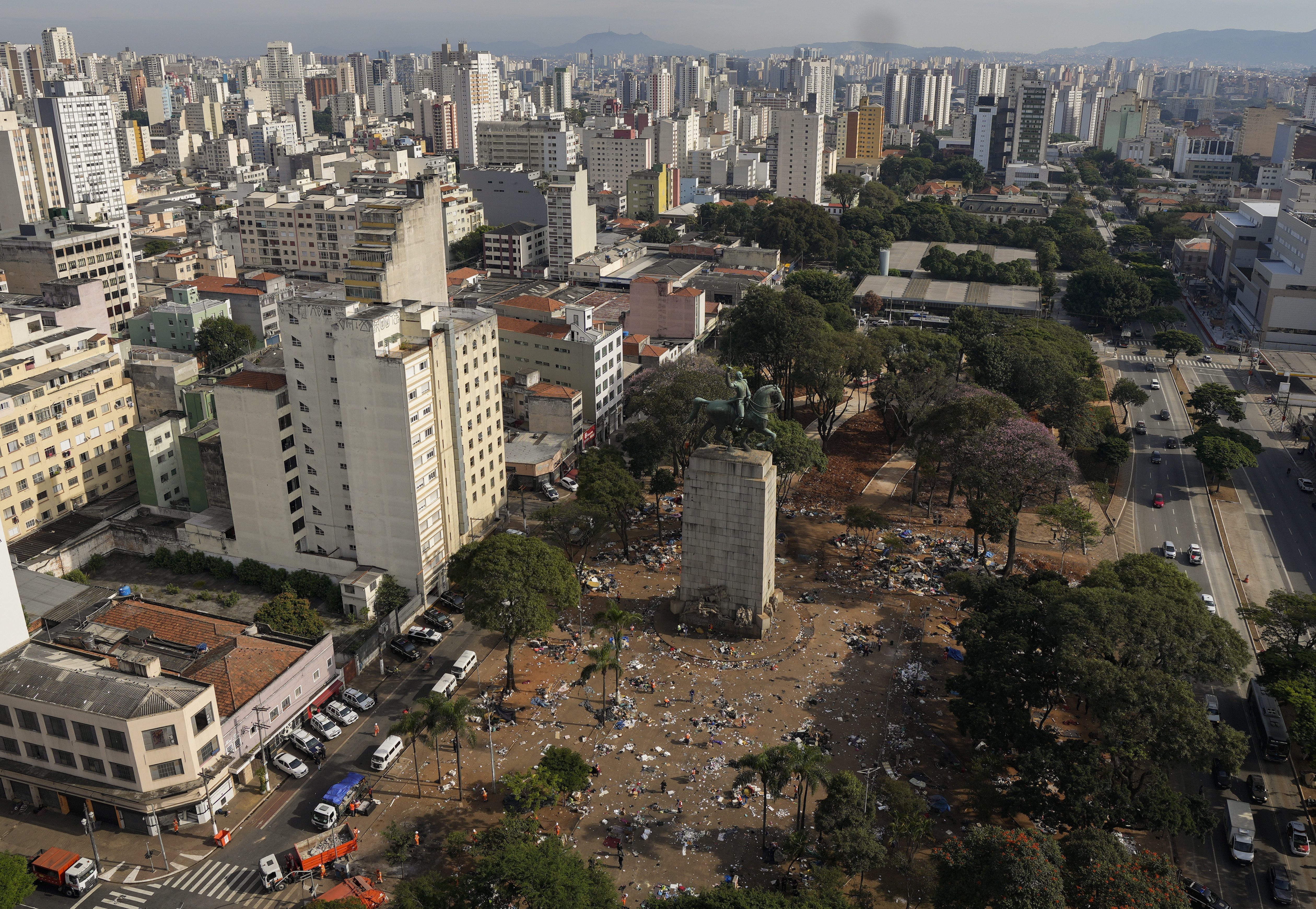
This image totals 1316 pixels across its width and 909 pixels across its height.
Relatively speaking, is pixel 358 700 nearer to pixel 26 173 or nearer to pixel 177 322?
pixel 177 322

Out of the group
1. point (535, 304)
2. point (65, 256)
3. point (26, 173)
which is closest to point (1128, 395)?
point (535, 304)

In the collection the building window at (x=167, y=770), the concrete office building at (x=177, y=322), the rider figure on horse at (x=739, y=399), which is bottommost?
the building window at (x=167, y=770)

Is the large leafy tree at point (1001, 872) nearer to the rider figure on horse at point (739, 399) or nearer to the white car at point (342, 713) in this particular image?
the rider figure on horse at point (739, 399)

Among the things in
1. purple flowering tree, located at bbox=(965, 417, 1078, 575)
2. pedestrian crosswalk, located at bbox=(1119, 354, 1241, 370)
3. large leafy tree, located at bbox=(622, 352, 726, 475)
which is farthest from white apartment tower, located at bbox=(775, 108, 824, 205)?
purple flowering tree, located at bbox=(965, 417, 1078, 575)

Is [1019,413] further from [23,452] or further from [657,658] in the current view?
[23,452]

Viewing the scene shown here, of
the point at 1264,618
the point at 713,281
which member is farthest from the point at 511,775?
the point at 713,281

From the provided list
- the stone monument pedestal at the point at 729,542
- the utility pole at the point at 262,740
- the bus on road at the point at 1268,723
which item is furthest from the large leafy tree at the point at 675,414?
the bus on road at the point at 1268,723
